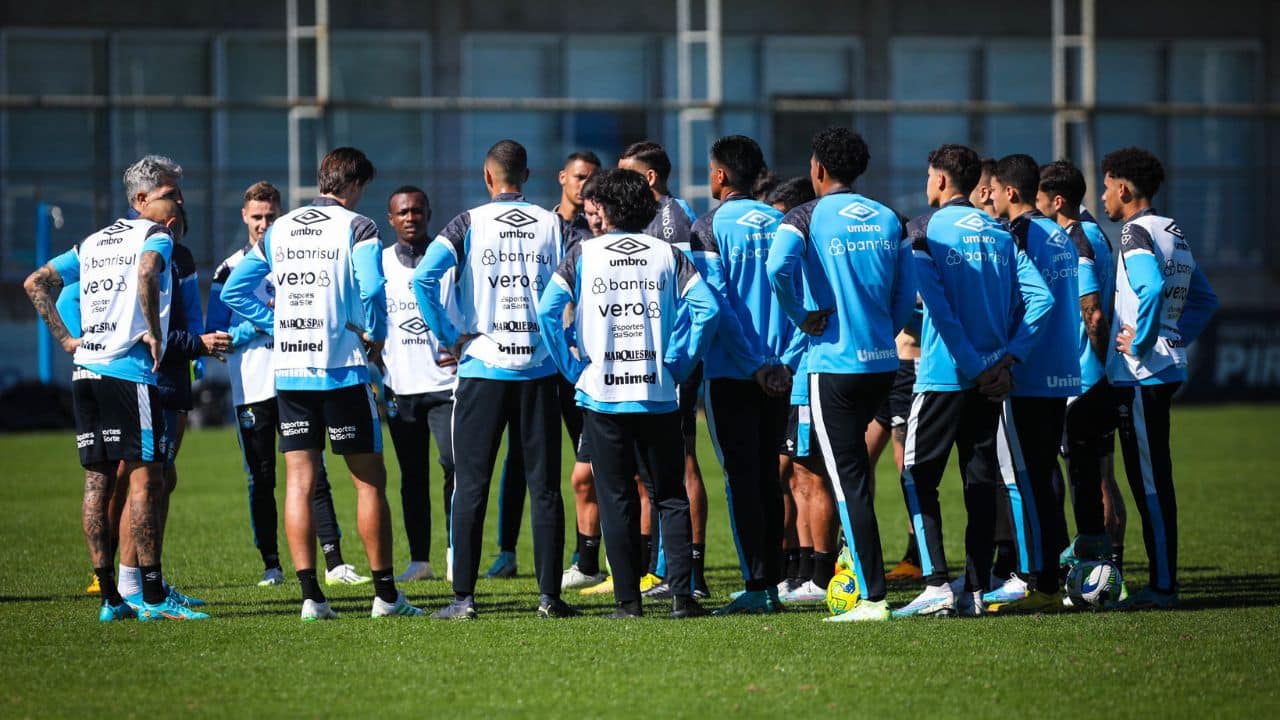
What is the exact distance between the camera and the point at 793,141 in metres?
30.2

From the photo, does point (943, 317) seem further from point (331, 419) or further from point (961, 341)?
point (331, 419)

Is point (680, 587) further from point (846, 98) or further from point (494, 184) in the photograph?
point (846, 98)

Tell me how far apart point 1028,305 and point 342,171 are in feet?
11.6

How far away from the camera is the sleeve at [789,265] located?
726cm

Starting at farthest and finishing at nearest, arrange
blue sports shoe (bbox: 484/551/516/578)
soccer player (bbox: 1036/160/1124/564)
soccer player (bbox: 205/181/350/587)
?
1. blue sports shoe (bbox: 484/551/516/578)
2. soccer player (bbox: 205/181/350/587)
3. soccer player (bbox: 1036/160/1124/564)

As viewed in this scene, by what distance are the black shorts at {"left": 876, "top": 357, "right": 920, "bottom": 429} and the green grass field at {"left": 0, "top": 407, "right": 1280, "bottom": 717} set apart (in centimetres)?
132

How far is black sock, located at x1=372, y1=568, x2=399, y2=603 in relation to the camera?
25.5ft

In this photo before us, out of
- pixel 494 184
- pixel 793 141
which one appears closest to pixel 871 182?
pixel 793 141

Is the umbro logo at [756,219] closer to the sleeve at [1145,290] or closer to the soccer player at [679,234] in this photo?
the soccer player at [679,234]

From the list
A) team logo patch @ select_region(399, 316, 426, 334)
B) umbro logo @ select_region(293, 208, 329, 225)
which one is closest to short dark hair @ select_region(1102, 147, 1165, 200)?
umbro logo @ select_region(293, 208, 329, 225)

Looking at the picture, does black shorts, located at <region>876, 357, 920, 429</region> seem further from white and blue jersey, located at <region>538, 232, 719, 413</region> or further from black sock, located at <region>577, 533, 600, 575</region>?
white and blue jersey, located at <region>538, 232, 719, 413</region>

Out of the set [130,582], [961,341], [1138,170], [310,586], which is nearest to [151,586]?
[130,582]

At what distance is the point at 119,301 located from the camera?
7.76 meters


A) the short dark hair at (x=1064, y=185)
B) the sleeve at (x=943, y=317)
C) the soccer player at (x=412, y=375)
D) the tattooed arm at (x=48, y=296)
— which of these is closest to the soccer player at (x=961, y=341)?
the sleeve at (x=943, y=317)
